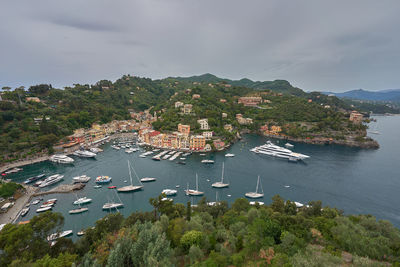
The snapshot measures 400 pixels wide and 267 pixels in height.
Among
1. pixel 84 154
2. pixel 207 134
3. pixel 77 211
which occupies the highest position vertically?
pixel 207 134

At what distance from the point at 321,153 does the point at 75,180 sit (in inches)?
2059

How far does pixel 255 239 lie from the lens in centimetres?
943

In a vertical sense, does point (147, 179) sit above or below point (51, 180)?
below

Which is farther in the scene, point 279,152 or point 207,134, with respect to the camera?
point 207,134

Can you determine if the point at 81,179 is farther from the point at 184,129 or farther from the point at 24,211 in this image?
the point at 184,129

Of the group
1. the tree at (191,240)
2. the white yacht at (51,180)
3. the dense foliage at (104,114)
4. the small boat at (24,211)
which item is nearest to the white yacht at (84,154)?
the dense foliage at (104,114)

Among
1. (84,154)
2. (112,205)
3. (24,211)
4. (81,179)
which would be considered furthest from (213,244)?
(84,154)

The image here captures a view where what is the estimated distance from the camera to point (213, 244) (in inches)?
404

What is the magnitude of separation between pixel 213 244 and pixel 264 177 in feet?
72.7

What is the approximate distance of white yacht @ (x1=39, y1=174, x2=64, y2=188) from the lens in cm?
2631

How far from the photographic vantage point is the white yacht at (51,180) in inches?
1036

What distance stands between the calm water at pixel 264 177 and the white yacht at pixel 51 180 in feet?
3.81

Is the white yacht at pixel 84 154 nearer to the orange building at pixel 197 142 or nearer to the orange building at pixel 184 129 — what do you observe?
Answer: the orange building at pixel 184 129

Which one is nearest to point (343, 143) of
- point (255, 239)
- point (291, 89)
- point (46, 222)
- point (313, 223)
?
point (313, 223)
